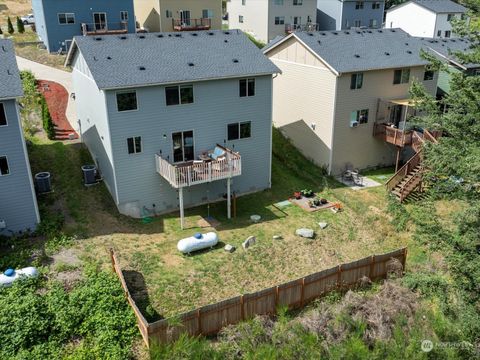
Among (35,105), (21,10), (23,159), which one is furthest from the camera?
(21,10)

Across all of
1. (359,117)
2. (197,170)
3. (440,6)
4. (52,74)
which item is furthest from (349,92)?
(440,6)

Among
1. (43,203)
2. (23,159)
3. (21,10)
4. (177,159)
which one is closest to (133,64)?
(177,159)

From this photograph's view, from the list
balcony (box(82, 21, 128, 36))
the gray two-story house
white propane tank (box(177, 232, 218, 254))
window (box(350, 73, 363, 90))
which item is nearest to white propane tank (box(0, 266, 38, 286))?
white propane tank (box(177, 232, 218, 254))

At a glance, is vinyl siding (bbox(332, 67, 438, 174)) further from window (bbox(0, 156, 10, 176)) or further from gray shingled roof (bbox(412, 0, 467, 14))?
gray shingled roof (bbox(412, 0, 467, 14))

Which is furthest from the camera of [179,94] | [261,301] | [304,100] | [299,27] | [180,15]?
[299,27]

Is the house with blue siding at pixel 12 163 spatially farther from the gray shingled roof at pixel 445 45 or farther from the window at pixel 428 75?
the gray shingled roof at pixel 445 45

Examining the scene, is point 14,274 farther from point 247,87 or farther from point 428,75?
point 428,75

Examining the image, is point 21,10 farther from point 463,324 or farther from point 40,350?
point 463,324
